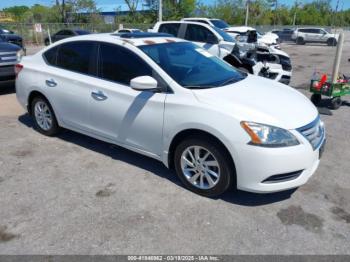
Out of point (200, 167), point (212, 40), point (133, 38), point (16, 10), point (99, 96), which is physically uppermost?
point (16, 10)

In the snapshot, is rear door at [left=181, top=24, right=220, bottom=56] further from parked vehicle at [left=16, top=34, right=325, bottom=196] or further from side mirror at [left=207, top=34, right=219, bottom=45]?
parked vehicle at [left=16, top=34, right=325, bottom=196]

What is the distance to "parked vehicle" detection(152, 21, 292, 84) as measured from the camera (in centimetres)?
837

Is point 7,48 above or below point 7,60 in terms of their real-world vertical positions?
above

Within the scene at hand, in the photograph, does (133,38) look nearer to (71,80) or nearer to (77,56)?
(77,56)

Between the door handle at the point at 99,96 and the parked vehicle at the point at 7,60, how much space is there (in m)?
4.39

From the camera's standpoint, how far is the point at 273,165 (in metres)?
3.11

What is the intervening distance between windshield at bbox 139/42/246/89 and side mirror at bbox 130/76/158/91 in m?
0.26

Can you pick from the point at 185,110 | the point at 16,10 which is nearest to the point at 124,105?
the point at 185,110

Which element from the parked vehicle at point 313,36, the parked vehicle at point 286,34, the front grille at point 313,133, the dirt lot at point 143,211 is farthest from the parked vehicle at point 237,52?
the parked vehicle at point 286,34

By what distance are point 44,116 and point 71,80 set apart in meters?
1.04

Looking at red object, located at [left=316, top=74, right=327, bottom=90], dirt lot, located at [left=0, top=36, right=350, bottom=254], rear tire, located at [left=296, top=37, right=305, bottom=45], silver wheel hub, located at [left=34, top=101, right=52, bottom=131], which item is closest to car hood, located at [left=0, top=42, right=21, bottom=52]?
silver wheel hub, located at [left=34, top=101, right=52, bottom=131]

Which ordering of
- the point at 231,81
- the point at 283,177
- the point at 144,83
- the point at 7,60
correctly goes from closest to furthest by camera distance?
the point at 283,177
the point at 144,83
the point at 231,81
the point at 7,60

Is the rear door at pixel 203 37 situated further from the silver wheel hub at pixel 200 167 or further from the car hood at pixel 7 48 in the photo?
the silver wheel hub at pixel 200 167

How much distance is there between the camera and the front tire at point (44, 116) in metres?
5.01
